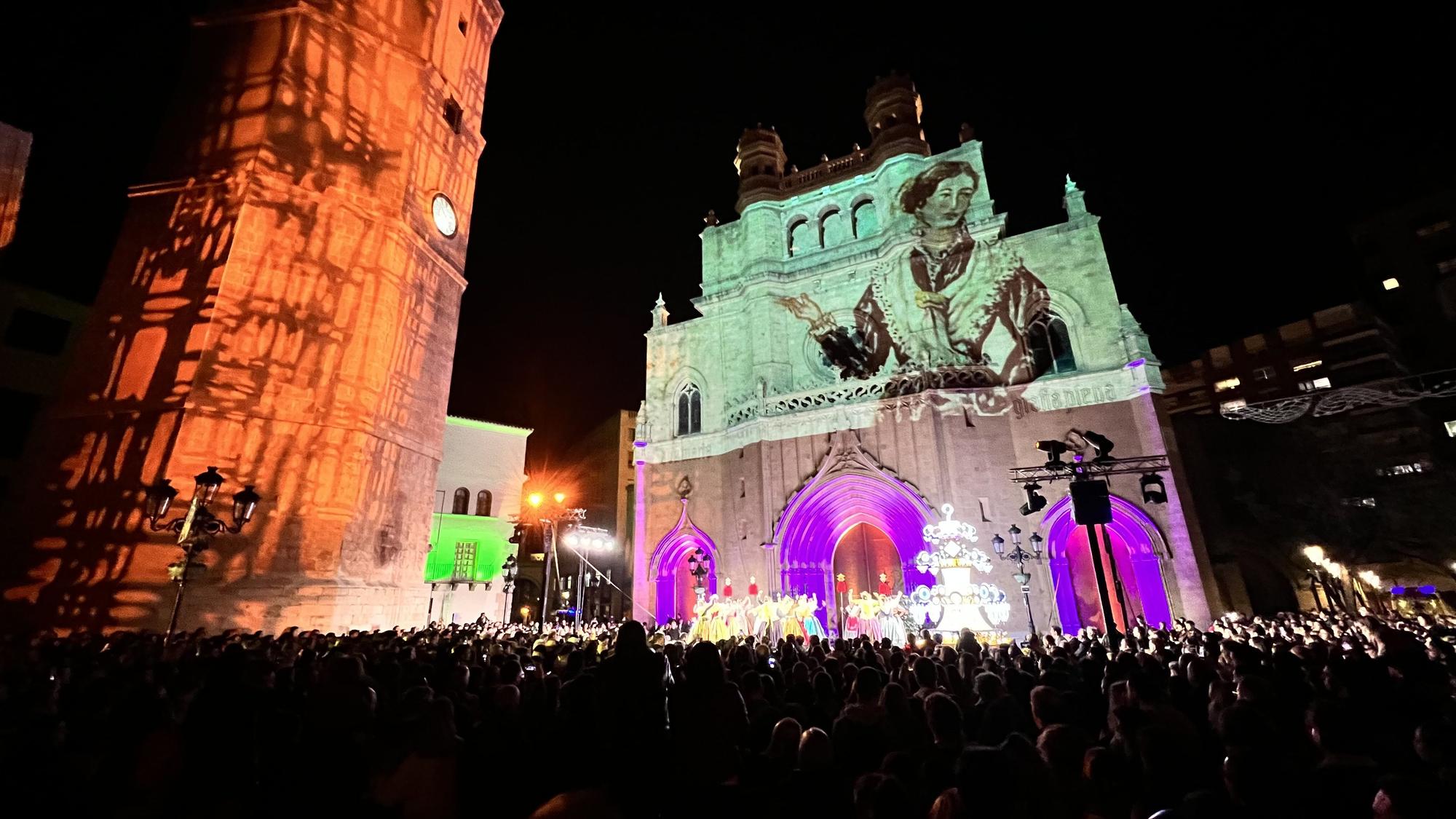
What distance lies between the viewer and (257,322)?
13172 millimetres

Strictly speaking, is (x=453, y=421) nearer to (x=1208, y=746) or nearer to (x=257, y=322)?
(x=257, y=322)

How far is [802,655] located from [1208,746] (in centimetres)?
483

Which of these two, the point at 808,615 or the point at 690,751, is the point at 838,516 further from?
the point at 690,751

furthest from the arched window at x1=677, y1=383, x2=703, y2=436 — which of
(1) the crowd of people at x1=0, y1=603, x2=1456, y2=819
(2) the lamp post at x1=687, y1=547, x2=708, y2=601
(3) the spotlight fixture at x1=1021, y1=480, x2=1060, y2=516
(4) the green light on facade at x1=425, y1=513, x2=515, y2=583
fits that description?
(1) the crowd of people at x1=0, y1=603, x2=1456, y2=819

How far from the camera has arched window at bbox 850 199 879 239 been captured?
82.0ft

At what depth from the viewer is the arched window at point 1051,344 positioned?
20.1m

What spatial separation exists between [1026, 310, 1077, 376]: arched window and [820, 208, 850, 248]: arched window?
8.49 meters

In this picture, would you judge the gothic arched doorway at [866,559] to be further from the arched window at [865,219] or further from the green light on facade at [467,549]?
the green light on facade at [467,549]

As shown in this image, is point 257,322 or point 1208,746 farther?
point 257,322

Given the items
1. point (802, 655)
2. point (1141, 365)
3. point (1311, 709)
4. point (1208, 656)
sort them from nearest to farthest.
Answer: point (1311, 709), point (1208, 656), point (802, 655), point (1141, 365)

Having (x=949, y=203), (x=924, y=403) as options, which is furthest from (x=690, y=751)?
(x=949, y=203)

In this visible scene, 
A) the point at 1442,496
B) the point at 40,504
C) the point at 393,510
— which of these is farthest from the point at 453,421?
the point at 1442,496

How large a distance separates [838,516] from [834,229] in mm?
12388

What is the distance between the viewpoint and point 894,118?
82.8 feet
